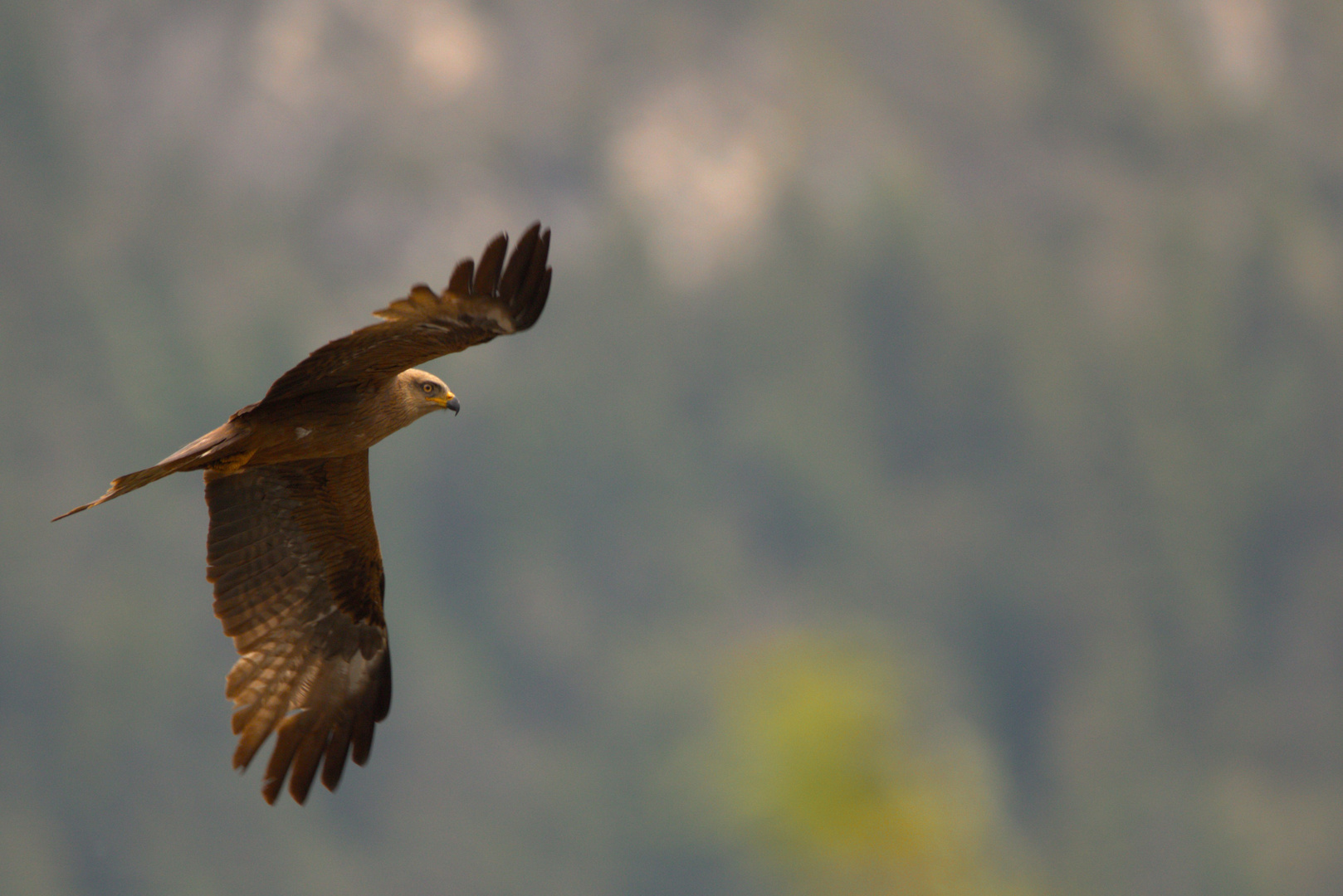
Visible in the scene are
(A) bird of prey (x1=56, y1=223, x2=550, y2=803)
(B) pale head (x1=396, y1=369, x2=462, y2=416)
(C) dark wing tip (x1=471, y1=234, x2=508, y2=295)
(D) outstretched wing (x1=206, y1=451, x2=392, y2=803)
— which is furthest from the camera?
(D) outstretched wing (x1=206, y1=451, x2=392, y2=803)

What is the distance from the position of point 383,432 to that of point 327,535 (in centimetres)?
152

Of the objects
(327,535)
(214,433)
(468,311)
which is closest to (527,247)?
(468,311)

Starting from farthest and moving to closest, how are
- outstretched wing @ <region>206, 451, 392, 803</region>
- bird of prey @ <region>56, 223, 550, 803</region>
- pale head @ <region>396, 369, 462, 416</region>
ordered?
outstretched wing @ <region>206, 451, 392, 803</region> → pale head @ <region>396, 369, 462, 416</region> → bird of prey @ <region>56, 223, 550, 803</region>

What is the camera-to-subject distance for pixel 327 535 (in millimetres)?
9438

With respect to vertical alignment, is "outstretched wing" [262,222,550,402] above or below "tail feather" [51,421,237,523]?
above

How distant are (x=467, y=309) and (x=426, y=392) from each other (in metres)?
1.61

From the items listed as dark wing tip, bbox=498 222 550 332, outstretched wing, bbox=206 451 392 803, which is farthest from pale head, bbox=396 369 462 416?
dark wing tip, bbox=498 222 550 332

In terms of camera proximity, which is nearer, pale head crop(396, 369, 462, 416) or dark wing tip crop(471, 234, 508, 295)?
dark wing tip crop(471, 234, 508, 295)

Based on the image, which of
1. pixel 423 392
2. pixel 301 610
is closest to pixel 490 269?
pixel 423 392

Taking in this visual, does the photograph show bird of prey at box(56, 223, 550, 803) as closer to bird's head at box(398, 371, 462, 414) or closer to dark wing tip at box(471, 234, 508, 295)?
bird's head at box(398, 371, 462, 414)

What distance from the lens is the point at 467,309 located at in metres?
6.95

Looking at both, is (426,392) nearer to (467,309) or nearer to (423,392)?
(423,392)

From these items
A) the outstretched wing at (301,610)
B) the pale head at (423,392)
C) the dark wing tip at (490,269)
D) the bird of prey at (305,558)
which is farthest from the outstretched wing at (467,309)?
the outstretched wing at (301,610)

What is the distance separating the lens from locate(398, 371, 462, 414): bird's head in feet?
27.2
